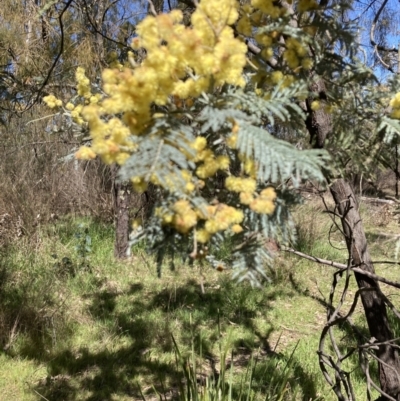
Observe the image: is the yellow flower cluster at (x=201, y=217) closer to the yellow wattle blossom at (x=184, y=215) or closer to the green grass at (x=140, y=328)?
the yellow wattle blossom at (x=184, y=215)

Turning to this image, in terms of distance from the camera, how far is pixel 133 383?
286 centimetres

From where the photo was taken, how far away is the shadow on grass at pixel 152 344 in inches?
110

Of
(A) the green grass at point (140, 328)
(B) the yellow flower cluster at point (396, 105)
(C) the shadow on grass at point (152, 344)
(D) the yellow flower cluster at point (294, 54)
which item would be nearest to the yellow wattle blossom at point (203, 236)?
(D) the yellow flower cluster at point (294, 54)

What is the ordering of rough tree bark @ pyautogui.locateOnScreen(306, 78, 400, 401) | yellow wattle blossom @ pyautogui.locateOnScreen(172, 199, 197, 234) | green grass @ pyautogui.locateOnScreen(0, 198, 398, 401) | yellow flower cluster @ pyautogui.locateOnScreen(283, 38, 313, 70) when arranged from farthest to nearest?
green grass @ pyautogui.locateOnScreen(0, 198, 398, 401)
rough tree bark @ pyautogui.locateOnScreen(306, 78, 400, 401)
yellow flower cluster @ pyautogui.locateOnScreen(283, 38, 313, 70)
yellow wattle blossom @ pyautogui.locateOnScreen(172, 199, 197, 234)

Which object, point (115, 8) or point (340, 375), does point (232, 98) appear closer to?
point (340, 375)

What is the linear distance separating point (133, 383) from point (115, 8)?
4873 mm

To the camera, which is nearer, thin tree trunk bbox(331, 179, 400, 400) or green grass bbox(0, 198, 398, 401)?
thin tree trunk bbox(331, 179, 400, 400)

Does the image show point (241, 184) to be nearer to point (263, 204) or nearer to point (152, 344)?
point (263, 204)

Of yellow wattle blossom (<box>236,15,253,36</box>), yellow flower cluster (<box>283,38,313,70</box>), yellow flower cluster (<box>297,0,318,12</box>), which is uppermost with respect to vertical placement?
yellow flower cluster (<box>297,0,318,12</box>)

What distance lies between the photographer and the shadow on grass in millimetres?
2793

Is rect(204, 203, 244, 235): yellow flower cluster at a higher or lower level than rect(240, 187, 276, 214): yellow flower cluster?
lower

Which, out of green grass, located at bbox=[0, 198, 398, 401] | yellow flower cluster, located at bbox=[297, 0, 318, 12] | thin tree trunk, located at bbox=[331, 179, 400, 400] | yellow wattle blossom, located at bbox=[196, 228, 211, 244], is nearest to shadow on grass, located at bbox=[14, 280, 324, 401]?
green grass, located at bbox=[0, 198, 398, 401]

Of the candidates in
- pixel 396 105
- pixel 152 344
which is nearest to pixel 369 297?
pixel 396 105

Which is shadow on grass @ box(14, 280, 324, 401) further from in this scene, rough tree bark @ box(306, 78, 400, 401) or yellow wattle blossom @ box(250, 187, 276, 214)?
yellow wattle blossom @ box(250, 187, 276, 214)
